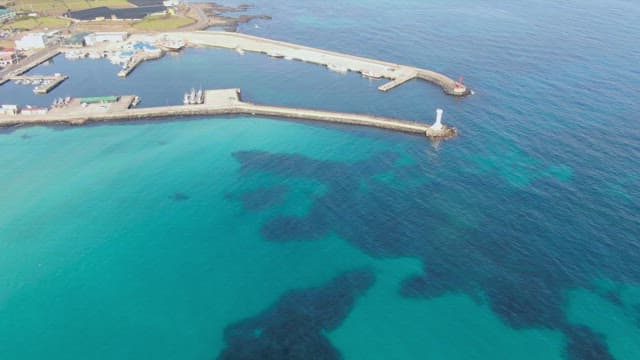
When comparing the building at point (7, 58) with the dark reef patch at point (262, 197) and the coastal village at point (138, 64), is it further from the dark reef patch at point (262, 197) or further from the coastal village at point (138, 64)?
the dark reef patch at point (262, 197)

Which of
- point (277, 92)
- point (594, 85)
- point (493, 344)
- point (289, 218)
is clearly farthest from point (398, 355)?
point (594, 85)

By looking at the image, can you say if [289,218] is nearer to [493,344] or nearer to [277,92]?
[493,344]

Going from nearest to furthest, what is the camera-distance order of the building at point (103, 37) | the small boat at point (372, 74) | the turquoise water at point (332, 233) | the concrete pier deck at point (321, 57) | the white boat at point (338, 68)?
the turquoise water at point (332, 233), the concrete pier deck at point (321, 57), the small boat at point (372, 74), the white boat at point (338, 68), the building at point (103, 37)

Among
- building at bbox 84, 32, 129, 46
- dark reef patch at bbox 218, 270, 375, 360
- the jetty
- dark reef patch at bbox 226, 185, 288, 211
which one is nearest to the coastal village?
building at bbox 84, 32, 129, 46

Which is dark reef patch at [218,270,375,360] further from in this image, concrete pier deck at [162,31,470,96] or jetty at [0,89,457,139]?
concrete pier deck at [162,31,470,96]

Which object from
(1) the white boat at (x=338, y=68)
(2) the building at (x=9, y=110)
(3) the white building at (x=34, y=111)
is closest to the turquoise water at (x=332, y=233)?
(3) the white building at (x=34, y=111)
